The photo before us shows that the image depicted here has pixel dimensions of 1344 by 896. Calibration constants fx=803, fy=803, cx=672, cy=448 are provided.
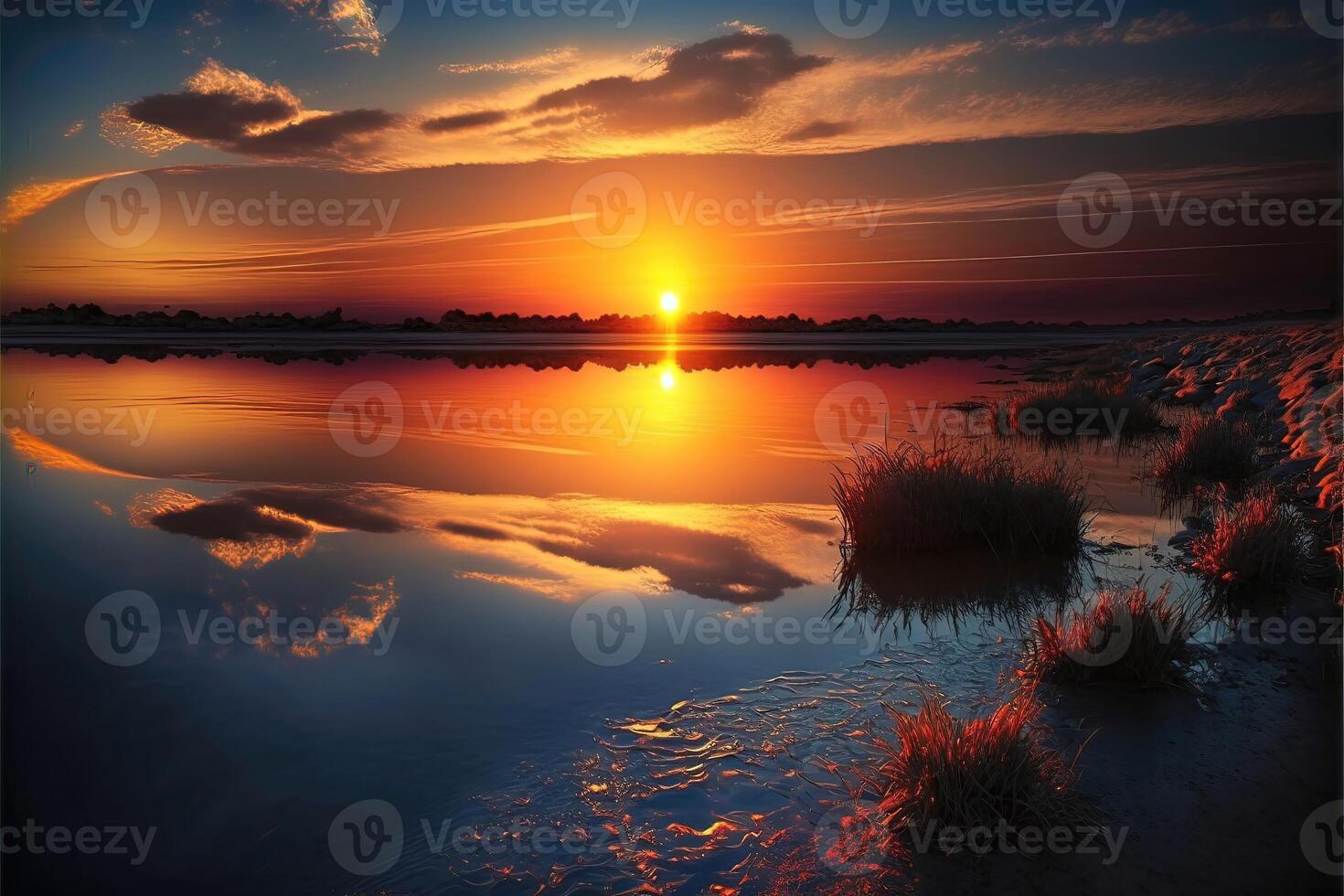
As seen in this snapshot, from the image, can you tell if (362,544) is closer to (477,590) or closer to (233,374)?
(477,590)

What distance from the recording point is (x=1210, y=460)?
480 inches

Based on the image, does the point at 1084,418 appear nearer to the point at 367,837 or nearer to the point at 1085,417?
the point at 1085,417

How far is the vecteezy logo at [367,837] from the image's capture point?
3742 millimetres

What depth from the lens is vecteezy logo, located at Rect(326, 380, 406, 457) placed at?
1543 cm

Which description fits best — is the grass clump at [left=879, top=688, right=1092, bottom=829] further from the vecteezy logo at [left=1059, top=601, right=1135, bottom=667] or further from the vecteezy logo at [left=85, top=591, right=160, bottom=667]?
the vecteezy logo at [left=85, top=591, right=160, bottom=667]

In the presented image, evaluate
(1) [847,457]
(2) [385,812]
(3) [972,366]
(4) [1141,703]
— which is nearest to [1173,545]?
(4) [1141,703]

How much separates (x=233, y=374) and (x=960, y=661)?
30391 millimetres

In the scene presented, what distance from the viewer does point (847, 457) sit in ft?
45.9
